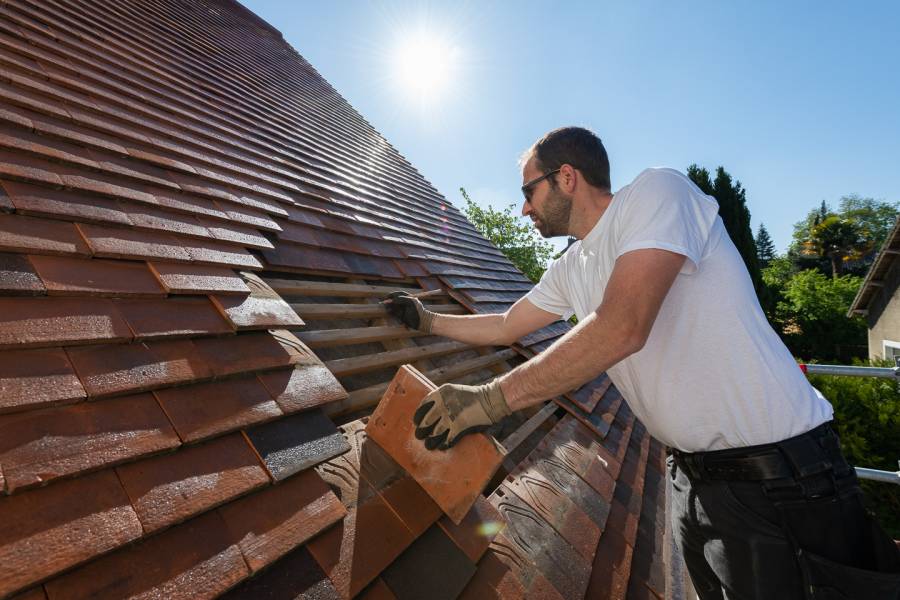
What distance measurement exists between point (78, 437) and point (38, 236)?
2.36 feet

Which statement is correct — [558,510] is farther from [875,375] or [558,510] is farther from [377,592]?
[875,375]

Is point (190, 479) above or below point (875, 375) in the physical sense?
below

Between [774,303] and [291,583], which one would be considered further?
[774,303]

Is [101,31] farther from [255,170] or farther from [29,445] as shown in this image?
[29,445]

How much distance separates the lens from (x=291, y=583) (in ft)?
3.16

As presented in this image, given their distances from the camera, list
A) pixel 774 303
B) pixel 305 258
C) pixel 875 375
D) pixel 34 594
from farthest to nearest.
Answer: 1. pixel 774 303
2. pixel 875 375
3. pixel 305 258
4. pixel 34 594

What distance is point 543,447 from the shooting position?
88.5 inches

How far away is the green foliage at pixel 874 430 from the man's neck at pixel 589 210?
20.1 ft

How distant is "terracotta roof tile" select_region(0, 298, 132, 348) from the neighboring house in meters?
15.1

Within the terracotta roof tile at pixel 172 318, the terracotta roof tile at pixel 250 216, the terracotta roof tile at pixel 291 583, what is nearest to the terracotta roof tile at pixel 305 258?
the terracotta roof tile at pixel 250 216

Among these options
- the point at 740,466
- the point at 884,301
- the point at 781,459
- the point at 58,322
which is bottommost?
the point at 58,322

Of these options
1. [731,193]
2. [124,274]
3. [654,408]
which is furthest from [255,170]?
[731,193]

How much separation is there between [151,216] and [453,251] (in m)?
3.02

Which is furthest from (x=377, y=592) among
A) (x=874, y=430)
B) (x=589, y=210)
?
(x=874, y=430)
